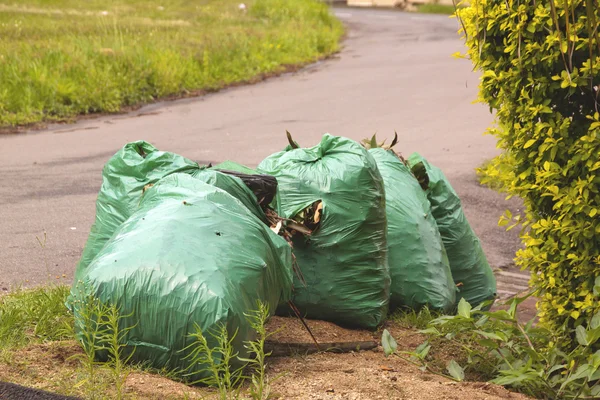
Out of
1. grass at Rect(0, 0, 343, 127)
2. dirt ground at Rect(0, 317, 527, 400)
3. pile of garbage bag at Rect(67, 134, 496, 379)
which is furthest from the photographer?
grass at Rect(0, 0, 343, 127)

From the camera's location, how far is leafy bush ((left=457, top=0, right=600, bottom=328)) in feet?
10.8

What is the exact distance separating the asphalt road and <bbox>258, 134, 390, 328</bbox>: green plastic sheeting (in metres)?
1.29

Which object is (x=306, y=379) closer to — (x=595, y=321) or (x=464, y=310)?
(x=464, y=310)

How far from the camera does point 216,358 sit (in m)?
2.79

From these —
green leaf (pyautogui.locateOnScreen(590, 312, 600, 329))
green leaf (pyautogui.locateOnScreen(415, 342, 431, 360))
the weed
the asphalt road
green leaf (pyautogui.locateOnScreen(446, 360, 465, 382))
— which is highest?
green leaf (pyautogui.locateOnScreen(590, 312, 600, 329))

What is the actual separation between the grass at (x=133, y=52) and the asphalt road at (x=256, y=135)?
0.41 metres

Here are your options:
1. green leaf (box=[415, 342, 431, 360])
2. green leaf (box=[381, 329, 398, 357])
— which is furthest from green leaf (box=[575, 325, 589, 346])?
green leaf (box=[381, 329, 398, 357])

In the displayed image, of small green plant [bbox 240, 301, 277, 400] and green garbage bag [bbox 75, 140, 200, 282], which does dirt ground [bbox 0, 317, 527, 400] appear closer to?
small green plant [bbox 240, 301, 277, 400]

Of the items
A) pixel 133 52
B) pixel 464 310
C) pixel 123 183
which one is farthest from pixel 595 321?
pixel 133 52

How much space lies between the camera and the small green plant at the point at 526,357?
3197mm

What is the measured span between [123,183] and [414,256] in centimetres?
148

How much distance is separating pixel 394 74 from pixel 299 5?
6853 millimetres

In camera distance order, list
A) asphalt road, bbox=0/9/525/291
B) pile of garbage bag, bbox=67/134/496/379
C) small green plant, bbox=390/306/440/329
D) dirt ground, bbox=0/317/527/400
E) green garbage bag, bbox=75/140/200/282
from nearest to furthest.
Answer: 1. dirt ground, bbox=0/317/527/400
2. pile of garbage bag, bbox=67/134/496/379
3. green garbage bag, bbox=75/140/200/282
4. small green plant, bbox=390/306/440/329
5. asphalt road, bbox=0/9/525/291

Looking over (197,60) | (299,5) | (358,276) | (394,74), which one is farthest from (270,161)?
(299,5)
